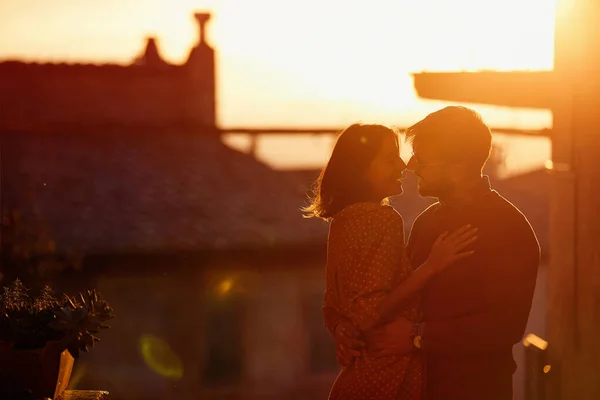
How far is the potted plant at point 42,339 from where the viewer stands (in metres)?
4.85

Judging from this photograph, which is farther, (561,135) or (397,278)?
(561,135)

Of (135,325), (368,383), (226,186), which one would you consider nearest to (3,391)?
(368,383)

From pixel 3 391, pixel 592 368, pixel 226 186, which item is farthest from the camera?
pixel 226 186

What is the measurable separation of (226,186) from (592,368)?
14.7 metres

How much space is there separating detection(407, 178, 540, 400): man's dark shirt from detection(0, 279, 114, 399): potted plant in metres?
1.91

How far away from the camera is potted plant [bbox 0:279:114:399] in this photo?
15.9ft

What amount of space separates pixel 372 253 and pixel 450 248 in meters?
0.32

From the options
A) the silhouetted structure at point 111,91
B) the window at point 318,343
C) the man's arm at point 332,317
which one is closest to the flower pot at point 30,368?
the man's arm at point 332,317

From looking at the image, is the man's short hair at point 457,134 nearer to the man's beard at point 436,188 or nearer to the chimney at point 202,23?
the man's beard at point 436,188

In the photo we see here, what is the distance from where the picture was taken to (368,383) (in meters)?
4.02

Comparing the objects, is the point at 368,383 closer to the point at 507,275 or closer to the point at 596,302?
the point at 507,275

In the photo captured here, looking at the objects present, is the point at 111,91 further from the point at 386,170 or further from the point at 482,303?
the point at 482,303

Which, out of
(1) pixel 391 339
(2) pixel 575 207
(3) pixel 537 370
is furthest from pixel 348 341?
(3) pixel 537 370

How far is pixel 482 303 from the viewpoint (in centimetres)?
402
